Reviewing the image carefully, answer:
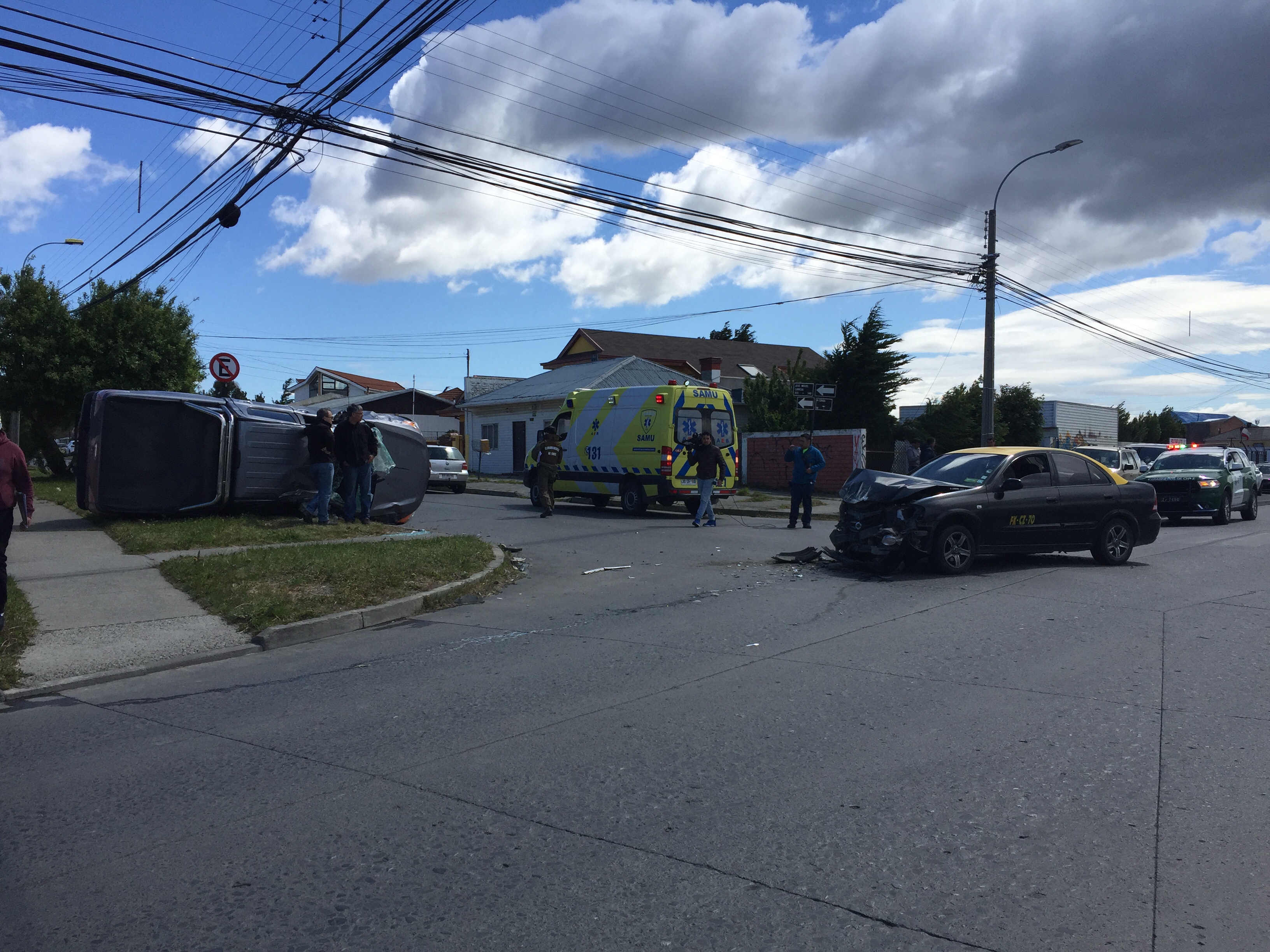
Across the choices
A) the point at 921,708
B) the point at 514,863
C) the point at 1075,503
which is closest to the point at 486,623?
the point at 921,708

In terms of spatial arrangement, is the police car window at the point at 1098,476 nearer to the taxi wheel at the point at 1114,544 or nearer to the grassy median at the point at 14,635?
the taxi wheel at the point at 1114,544

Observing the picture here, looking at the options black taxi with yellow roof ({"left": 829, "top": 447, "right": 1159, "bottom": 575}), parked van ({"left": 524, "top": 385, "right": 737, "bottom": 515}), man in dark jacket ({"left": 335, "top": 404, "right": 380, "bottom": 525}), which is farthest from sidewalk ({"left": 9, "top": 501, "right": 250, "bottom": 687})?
parked van ({"left": 524, "top": 385, "right": 737, "bottom": 515})

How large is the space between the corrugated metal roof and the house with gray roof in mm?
36

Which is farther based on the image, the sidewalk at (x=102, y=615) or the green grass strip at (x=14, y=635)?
the sidewalk at (x=102, y=615)

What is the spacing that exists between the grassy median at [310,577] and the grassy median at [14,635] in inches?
55.4

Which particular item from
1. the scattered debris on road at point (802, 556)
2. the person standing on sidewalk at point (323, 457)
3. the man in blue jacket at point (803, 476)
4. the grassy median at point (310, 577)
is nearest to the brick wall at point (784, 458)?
the man in blue jacket at point (803, 476)

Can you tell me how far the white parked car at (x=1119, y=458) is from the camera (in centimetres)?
2327

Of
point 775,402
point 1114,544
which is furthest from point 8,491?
point 775,402

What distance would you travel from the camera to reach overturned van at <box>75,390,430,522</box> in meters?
13.2

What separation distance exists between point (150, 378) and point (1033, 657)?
27.8 meters

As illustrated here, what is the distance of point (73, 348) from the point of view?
27.1m

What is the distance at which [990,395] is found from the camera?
2389 cm

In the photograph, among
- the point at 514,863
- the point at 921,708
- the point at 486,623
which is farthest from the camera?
the point at 486,623

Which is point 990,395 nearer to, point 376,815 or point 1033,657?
point 1033,657
